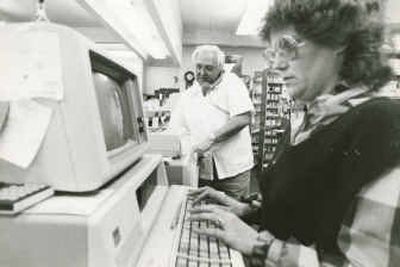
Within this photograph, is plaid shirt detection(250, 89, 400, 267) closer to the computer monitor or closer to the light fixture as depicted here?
the computer monitor

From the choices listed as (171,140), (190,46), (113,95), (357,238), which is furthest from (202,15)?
(357,238)

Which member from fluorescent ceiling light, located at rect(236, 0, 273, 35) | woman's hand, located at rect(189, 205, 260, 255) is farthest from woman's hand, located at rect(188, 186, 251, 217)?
fluorescent ceiling light, located at rect(236, 0, 273, 35)

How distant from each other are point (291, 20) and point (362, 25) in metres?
0.18

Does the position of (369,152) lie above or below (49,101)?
below

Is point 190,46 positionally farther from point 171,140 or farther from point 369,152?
point 369,152

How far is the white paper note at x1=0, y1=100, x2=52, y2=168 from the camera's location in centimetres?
83

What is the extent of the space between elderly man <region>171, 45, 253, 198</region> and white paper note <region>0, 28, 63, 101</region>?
203 centimetres

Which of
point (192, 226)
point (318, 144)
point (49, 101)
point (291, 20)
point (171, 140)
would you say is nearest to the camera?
point (49, 101)

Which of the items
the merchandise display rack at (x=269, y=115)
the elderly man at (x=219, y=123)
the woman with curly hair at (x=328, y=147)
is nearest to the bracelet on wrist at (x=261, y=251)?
the woman with curly hair at (x=328, y=147)

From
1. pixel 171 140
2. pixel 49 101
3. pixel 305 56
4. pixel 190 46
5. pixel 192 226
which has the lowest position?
pixel 192 226

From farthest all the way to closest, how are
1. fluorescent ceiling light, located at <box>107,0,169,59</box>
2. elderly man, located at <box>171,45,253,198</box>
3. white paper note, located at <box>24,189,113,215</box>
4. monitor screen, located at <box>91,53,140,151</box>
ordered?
fluorescent ceiling light, located at <box>107,0,169,59</box>, elderly man, located at <box>171,45,253,198</box>, monitor screen, located at <box>91,53,140,151</box>, white paper note, located at <box>24,189,113,215</box>

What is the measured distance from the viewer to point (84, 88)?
846mm

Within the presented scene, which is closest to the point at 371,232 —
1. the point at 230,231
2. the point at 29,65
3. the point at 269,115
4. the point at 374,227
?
the point at 374,227

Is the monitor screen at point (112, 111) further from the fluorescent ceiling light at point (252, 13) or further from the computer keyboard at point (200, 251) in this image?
the fluorescent ceiling light at point (252, 13)
